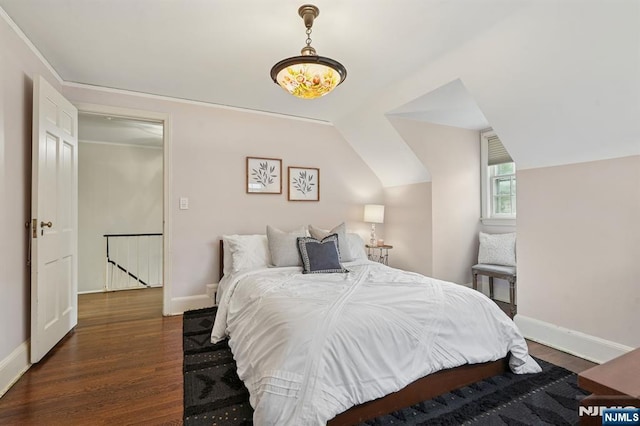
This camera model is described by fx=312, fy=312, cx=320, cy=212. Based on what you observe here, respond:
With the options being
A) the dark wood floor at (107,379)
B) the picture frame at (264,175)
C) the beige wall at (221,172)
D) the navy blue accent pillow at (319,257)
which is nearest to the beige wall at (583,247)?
the navy blue accent pillow at (319,257)

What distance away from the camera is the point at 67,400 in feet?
6.11

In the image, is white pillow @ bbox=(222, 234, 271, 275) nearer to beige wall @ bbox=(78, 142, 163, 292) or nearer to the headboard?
the headboard

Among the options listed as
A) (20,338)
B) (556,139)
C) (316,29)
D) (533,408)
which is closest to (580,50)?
(556,139)

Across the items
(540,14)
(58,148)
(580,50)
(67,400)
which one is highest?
(540,14)

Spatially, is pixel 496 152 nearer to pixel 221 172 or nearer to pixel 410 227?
pixel 410 227

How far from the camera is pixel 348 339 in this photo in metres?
1.57

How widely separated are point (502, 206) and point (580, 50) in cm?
236

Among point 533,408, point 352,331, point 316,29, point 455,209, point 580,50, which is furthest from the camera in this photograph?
point 455,209

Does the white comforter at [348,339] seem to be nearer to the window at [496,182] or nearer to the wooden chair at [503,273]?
the wooden chair at [503,273]

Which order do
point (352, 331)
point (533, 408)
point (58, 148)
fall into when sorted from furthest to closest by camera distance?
1. point (58, 148)
2. point (533, 408)
3. point (352, 331)

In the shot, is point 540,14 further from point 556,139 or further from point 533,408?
point 533,408

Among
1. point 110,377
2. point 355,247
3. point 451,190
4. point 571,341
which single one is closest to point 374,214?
point 355,247

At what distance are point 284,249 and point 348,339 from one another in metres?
1.63

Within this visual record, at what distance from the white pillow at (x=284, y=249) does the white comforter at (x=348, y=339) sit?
Answer: 632 mm
